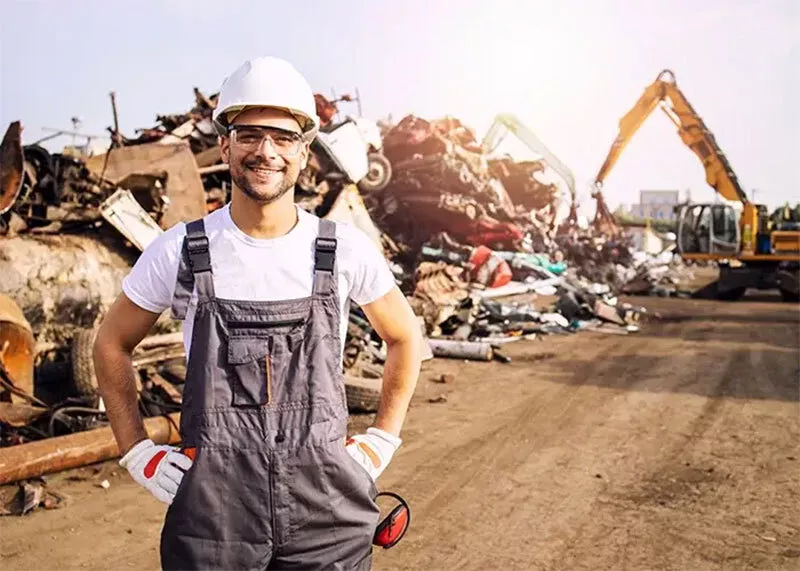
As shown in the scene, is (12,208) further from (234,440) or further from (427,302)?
(234,440)

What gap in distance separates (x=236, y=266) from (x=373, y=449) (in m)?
0.64

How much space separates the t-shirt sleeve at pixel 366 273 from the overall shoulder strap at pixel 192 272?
1.31ft

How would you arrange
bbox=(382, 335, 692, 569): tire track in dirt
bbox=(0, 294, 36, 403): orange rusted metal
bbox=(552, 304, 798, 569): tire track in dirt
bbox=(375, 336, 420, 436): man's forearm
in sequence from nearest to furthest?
bbox=(375, 336, 420, 436): man's forearm
bbox=(552, 304, 798, 569): tire track in dirt
bbox=(382, 335, 692, 569): tire track in dirt
bbox=(0, 294, 36, 403): orange rusted metal

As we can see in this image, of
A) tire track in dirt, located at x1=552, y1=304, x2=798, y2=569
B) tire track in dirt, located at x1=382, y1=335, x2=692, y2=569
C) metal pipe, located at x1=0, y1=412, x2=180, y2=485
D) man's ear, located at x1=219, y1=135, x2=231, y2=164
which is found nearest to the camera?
man's ear, located at x1=219, y1=135, x2=231, y2=164

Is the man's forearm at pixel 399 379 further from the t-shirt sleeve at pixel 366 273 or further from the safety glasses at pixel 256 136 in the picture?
the safety glasses at pixel 256 136

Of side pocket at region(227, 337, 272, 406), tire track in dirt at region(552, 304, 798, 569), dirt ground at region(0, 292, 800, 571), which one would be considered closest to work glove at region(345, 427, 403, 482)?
side pocket at region(227, 337, 272, 406)

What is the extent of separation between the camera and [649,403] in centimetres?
797

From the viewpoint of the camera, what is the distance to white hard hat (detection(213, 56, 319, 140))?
7.03 feet

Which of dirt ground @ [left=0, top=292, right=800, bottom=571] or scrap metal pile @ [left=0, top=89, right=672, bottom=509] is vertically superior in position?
scrap metal pile @ [left=0, top=89, right=672, bottom=509]

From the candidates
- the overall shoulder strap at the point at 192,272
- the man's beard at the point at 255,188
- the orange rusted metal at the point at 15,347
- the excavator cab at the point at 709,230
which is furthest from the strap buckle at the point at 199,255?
the excavator cab at the point at 709,230

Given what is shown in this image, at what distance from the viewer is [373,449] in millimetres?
2240

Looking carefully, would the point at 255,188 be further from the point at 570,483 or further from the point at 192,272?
the point at 570,483

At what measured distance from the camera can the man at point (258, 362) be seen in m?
1.99

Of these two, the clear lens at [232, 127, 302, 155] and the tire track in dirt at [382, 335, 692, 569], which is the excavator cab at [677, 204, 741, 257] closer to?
the tire track in dirt at [382, 335, 692, 569]
